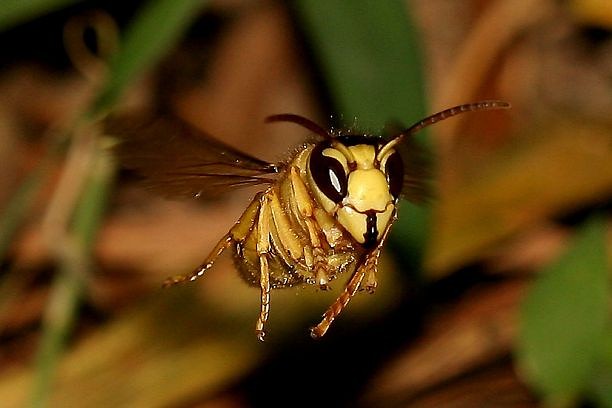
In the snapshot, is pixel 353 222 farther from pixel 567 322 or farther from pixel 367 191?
pixel 567 322

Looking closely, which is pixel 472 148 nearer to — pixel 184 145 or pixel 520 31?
pixel 520 31

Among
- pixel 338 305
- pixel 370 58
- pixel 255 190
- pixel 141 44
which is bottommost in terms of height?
pixel 338 305

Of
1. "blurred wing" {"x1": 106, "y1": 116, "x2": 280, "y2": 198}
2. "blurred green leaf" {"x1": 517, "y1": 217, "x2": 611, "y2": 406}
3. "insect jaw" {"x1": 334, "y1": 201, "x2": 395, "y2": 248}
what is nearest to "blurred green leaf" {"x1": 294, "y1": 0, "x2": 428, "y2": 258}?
"blurred green leaf" {"x1": 517, "y1": 217, "x2": 611, "y2": 406}

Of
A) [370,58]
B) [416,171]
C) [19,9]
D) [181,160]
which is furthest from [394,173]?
[19,9]

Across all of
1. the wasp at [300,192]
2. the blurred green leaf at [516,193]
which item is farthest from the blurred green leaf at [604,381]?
the wasp at [300,192]

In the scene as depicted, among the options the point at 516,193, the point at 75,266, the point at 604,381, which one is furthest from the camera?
the point at 516,193

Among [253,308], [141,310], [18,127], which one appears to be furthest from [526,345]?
[18,127]

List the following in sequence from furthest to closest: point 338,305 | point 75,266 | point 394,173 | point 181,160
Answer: point 75,266
point 181,160
point 394,173
point 338,305
